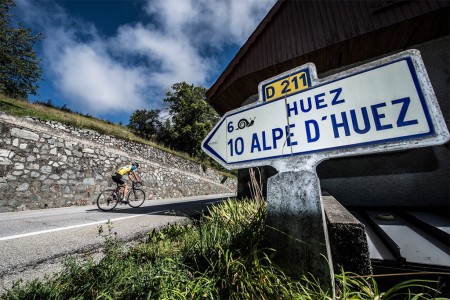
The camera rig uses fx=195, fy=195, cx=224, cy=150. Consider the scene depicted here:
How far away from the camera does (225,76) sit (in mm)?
5703

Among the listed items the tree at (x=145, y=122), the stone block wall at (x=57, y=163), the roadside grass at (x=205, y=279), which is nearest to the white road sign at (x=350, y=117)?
the roadside grass at (x=205, y=279)

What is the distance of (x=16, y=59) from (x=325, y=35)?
19.0 meters

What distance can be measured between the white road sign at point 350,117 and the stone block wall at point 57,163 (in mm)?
9257

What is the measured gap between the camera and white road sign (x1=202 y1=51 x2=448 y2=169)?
953 millimetres

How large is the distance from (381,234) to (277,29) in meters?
5.28

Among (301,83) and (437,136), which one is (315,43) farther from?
(437,136)

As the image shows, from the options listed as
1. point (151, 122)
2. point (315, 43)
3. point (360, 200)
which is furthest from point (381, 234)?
point (151, 122)

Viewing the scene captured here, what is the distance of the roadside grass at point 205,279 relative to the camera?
1138 millimetres

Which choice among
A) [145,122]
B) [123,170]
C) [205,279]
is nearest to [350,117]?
[205,279]

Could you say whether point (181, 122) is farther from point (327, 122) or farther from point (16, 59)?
point (327, 122)

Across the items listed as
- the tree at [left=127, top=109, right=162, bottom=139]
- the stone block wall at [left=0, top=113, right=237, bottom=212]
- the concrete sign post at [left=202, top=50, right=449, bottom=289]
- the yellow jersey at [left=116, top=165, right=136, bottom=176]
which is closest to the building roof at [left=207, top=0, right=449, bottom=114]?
the concrete sign post at [left=202, top=50, right=449, bottom=289]

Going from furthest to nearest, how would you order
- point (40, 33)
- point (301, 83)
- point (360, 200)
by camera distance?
point (40, 33) < point (360, 200) < point (301, 83)

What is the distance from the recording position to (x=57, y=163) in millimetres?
8250

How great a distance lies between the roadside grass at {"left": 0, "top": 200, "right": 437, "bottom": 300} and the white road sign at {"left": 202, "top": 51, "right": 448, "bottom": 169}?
687mm
